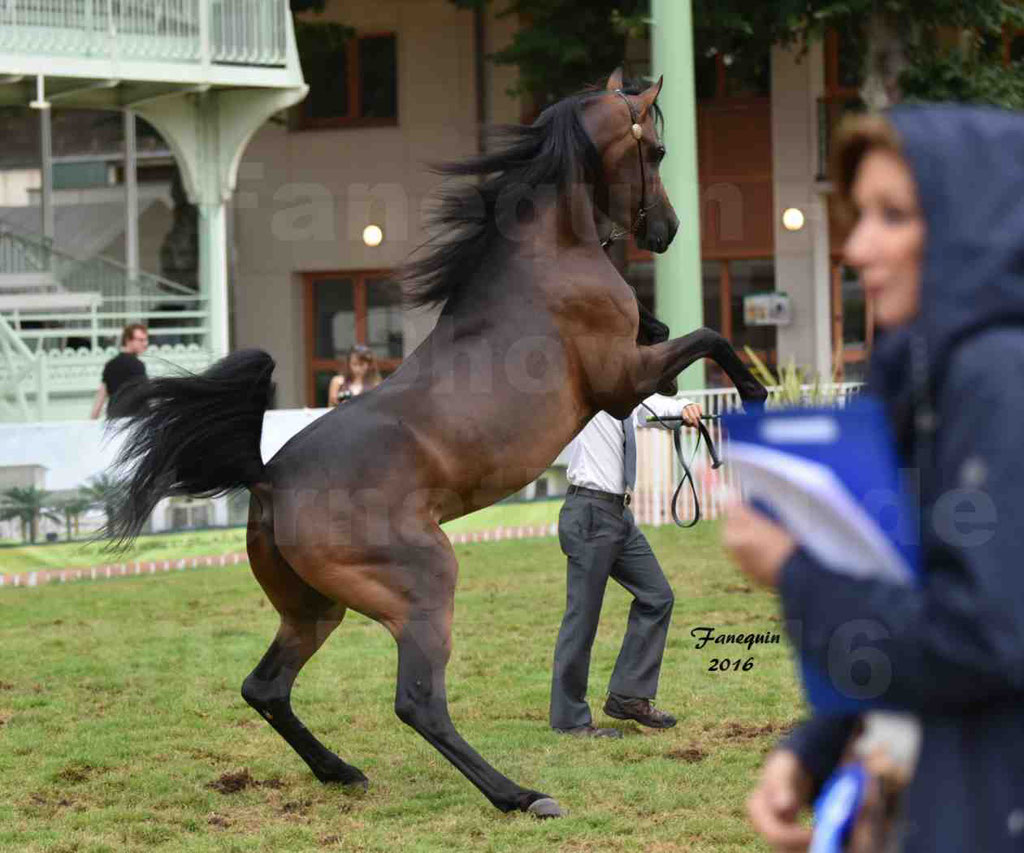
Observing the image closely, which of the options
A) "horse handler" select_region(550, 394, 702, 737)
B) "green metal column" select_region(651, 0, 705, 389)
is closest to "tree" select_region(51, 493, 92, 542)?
"green metal column" select_region(651, 0, 705, 389)

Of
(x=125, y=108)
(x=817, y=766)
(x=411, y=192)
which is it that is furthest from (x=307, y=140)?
(x=817, y=766)

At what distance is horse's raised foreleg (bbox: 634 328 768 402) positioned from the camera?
5.38m

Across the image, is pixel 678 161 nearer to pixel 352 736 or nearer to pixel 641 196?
pixel 641 196

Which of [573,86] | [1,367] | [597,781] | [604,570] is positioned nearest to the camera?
[597,781]

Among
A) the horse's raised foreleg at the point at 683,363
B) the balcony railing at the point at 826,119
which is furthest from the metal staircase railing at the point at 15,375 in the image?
the balcony railing at the point at 826,119

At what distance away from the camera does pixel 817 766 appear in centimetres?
191

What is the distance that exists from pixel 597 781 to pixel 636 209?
2.06 m

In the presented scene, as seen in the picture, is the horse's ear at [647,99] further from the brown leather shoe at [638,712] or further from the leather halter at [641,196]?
the brown leather shoe at [638,712]

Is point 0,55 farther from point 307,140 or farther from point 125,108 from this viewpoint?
point 307,140

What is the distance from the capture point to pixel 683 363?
17.8ft

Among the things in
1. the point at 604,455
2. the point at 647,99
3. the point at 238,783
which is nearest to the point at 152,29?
the point at 604,455

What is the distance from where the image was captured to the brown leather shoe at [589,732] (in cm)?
612

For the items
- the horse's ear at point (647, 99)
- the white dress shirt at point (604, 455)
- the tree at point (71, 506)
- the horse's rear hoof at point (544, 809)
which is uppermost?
the horse's ear at point (647, 99)

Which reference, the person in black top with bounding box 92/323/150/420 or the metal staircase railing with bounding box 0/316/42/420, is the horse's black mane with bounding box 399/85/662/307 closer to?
the person in black top with bounding box 92/323/150/420
